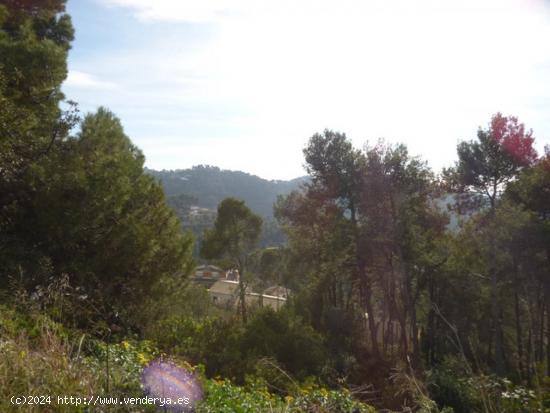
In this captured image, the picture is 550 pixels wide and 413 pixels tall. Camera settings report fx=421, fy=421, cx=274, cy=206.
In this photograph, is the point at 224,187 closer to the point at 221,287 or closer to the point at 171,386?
the point at 221,287

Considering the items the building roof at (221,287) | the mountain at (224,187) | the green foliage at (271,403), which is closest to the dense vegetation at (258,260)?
the green foliage at (271,403)

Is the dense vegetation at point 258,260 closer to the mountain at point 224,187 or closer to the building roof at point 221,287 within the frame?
the building roof at point 221,287

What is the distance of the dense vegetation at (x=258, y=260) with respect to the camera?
13.8 ft

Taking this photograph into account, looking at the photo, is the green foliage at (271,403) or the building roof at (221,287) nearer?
the green foliage at (271,403)

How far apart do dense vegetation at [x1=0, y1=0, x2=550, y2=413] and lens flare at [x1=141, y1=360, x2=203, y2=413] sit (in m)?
0.13

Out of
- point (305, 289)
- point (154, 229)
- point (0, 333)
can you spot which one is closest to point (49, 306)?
point (0, 333)

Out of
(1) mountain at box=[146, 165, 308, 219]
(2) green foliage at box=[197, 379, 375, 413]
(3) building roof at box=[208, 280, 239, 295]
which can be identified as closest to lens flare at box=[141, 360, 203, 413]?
(2) green foliage at box=[197, 379, 375, 413]

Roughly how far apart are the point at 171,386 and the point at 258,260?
65.2 feet

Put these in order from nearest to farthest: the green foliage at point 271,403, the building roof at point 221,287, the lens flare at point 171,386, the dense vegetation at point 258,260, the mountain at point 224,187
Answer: the lens flare at point 171,386 < the green foliage at point 271,403 < the dense vegetation at point 258,260 < the building roof at point 221,287 < the mountain at point 224,187

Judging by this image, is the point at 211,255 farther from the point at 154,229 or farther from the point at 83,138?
the point at 83,138

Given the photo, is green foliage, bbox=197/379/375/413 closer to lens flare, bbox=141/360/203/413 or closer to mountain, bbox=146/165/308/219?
lens flare, bbox=141/360/203/413

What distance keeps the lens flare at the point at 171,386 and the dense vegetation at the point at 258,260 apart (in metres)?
0.13

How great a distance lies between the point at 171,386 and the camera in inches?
141

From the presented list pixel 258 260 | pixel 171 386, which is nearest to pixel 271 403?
pixel 171 386
